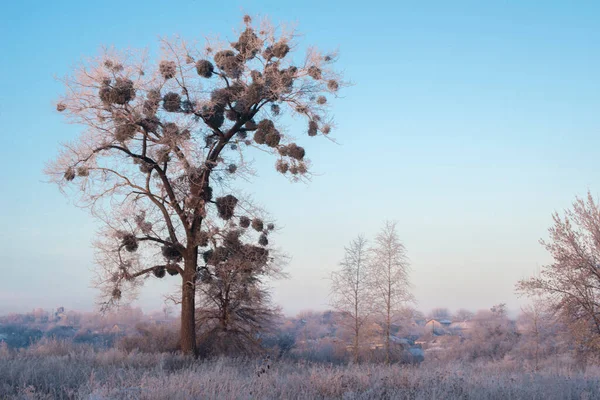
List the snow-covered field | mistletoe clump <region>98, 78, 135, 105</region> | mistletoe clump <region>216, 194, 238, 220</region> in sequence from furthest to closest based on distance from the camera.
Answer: mistletoe clump <region>216, 194, 238, 220</region> → mistletoe clump <region>98, 78, 135, 105</region> → the snow-covered field

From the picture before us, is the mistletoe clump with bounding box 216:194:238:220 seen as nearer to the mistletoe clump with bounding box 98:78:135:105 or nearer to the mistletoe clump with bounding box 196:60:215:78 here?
the mistletoe clump with bounding box 196:60:215:78

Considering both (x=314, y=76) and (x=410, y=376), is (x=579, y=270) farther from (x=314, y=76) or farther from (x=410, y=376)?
(x=410, y=376)

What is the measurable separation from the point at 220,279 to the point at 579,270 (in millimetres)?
17387

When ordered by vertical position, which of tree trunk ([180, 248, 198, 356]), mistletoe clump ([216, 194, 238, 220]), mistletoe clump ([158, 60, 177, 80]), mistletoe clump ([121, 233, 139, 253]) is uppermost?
mistletoe clump ([158, 60, 177, 80])

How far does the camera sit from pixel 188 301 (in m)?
20.7

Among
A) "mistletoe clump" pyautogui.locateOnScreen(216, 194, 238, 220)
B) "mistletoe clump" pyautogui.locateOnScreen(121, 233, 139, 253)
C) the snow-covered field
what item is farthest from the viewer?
"mistletoe clump" pyautogui.locateOnScreen(216, 194, 238, 220)

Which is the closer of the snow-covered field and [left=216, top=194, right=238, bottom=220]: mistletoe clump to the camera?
the snow-covered field

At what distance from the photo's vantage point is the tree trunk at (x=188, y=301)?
67.1ft

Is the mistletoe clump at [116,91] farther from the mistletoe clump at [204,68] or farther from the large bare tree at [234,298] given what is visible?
the large bare tree at [234,298]

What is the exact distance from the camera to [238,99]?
20.4 meters

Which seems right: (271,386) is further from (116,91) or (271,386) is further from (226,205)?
(116,91)

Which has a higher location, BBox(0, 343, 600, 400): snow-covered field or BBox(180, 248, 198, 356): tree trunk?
BBox(180, 248, 198, 356): tree trunk

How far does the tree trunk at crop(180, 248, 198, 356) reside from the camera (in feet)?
67.1

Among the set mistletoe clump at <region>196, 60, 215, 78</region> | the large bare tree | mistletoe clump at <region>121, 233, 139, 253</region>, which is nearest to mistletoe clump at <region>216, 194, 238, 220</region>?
the large bare tree
